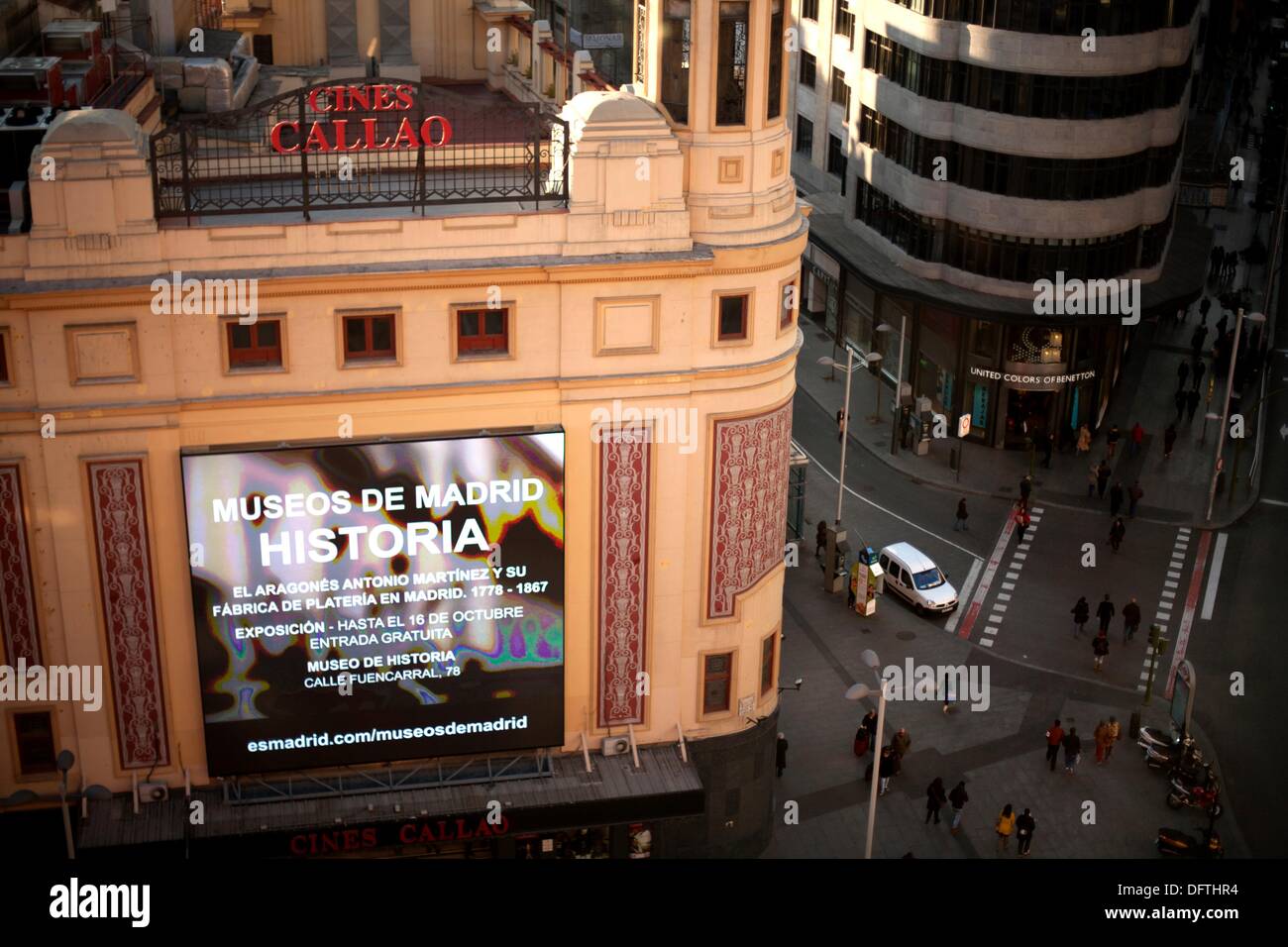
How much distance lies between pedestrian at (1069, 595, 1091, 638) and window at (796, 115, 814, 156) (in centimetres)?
3849

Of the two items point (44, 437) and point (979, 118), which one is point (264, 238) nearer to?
point (44, 437)

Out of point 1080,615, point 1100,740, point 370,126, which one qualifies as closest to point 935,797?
point 1100,740

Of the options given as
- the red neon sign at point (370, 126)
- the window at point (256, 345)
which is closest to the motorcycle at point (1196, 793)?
the red neon sign at point (370, 126)

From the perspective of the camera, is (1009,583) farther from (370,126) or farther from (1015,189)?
(370,126)

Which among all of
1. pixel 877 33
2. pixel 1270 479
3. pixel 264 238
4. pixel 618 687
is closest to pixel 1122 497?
pixel 1270 479

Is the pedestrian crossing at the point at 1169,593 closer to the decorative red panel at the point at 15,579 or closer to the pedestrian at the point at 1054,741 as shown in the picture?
the pedestrian at the point at 1054,741

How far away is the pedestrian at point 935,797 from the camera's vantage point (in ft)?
188

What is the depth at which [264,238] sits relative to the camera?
45594 millimetres

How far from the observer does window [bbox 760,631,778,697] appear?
53.7 m

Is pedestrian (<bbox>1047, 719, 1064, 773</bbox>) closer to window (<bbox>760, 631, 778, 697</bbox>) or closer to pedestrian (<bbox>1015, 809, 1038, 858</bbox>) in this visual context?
pedestrian (<bbox>1015, 809, 1038, 858</bbox>)

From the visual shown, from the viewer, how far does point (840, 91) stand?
3735 inches

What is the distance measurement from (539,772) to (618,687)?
10.6ft

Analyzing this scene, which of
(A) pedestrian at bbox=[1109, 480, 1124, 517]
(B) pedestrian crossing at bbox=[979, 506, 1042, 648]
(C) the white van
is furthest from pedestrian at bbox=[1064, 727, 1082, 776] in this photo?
(A) pedestrian at bbox=[1109, 480, 1124, 517]
